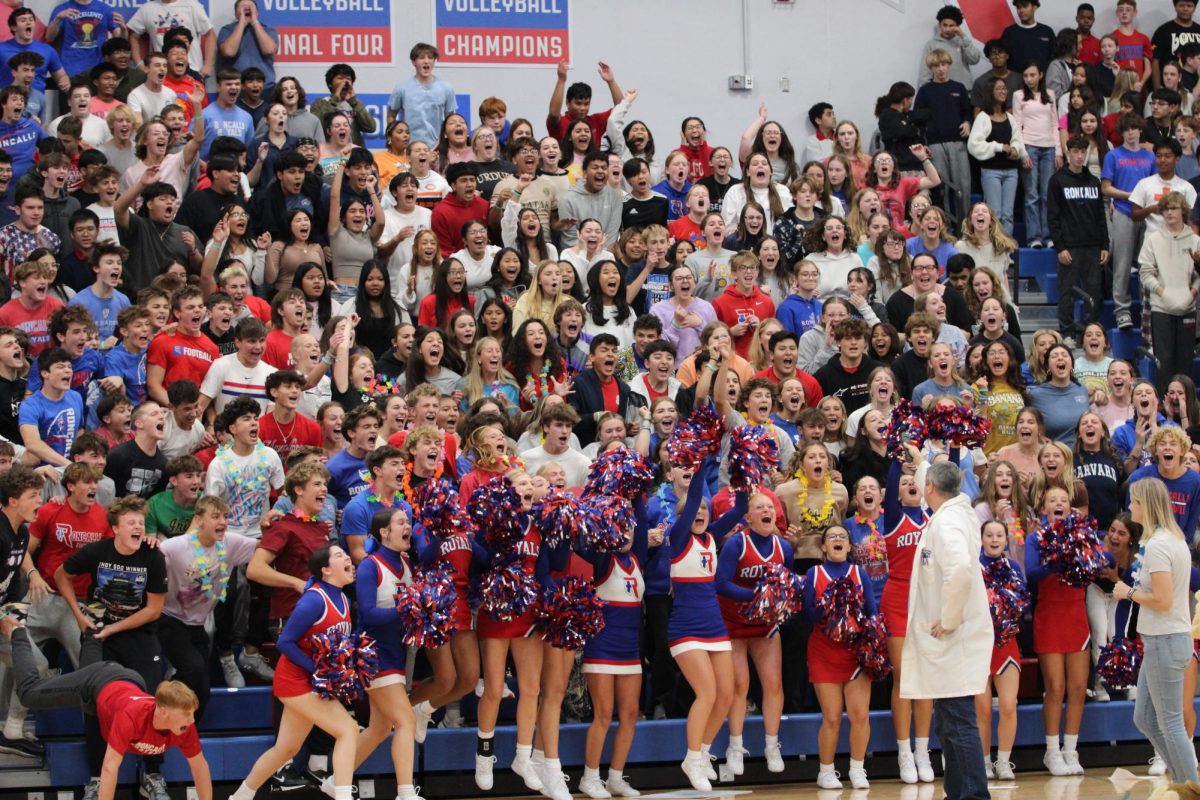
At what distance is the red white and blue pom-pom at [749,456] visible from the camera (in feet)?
27.5

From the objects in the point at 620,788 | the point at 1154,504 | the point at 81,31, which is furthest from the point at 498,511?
the point at 81,31

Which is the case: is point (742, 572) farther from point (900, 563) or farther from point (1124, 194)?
point (1124, 194)

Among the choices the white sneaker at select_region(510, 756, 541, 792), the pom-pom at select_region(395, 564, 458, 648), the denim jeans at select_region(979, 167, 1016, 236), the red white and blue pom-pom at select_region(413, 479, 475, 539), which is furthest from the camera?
the denim jeans at select_region(979, 167, 1016, 236)

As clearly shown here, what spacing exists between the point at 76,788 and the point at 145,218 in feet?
15.0

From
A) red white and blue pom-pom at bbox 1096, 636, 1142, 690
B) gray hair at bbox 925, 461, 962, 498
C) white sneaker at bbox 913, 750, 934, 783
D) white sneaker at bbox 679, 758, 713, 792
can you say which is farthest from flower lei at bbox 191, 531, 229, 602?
red white and blue pom-pom at bbox 1096, 636, 1142, 690

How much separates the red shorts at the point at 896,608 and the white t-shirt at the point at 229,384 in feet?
12.9

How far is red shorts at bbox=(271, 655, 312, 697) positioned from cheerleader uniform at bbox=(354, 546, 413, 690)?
32cm

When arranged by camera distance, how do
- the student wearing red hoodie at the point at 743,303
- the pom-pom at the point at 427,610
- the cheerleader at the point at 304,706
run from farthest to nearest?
the student wearing red hoodie at the point at 743,303
the pom-pom at the point at 427,610
the cheerleader at the point at 304,706

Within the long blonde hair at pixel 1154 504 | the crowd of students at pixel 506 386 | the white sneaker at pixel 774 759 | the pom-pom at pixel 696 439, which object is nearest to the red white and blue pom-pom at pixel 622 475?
the pom-pom at pixel 696 439

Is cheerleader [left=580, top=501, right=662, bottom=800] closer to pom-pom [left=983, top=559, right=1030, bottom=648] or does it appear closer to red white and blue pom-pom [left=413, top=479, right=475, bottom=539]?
red white and blue pom-pom [left=413, top=479, right=475, bottom=539]

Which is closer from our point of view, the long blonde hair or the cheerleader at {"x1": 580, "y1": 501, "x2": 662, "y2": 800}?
the long blonde hair

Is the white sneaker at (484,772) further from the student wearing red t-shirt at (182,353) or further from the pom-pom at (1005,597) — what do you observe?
the student wearing red t-shirt at (182,353)

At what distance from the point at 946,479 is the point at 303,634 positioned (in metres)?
3.21

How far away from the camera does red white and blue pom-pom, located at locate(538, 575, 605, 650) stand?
8500mm
